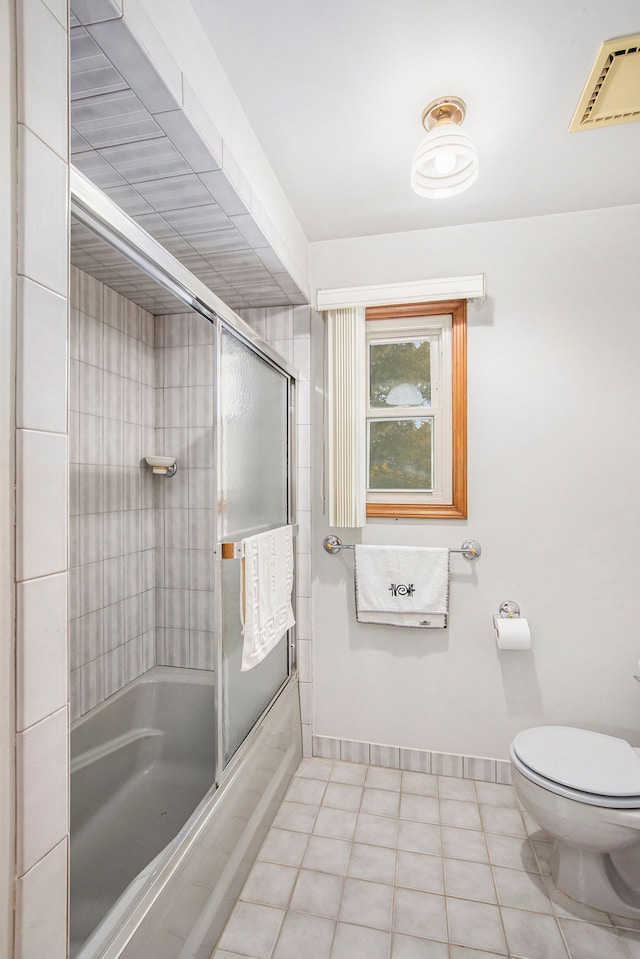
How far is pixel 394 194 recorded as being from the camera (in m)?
1.92

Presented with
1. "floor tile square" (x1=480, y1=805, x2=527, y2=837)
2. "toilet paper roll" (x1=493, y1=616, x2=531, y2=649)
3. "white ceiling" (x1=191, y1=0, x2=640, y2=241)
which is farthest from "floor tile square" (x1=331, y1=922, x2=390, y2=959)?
"white ceiling" (x1=191, y1=0, x2=640, y2=241)

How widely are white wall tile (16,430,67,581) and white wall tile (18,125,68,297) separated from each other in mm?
243

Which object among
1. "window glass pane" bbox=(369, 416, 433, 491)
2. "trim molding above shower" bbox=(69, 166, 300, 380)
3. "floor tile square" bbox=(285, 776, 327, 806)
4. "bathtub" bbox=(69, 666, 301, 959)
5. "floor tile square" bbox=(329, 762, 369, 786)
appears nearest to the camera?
"trim molding above shower" bbox=(69, 166, 300, 380)

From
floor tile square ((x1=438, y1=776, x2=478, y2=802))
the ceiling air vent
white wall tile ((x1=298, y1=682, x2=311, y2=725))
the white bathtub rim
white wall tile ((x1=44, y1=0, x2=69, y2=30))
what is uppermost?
the ceiling air vent

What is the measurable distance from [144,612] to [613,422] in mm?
2244

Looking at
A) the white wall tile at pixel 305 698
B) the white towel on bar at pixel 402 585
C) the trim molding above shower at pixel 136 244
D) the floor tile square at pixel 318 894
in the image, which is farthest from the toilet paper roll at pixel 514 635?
the trim molding above shower at pixel 136 244

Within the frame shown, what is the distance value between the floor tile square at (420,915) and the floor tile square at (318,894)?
0.18 m

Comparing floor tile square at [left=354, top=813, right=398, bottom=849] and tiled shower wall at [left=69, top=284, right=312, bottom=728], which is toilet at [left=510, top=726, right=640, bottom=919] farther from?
tiled shower wall at [left=69, top=284, right=312, bottom=728]

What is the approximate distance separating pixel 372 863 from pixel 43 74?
7.17 ft

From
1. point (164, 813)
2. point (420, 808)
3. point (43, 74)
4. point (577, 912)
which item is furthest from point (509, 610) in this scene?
point (43, 74)

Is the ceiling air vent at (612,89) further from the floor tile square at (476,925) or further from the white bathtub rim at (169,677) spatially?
the white bathtub rim at (169,677)

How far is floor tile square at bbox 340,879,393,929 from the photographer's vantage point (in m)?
1.44

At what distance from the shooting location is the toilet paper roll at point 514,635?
6.41ft

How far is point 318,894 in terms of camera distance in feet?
5.02
